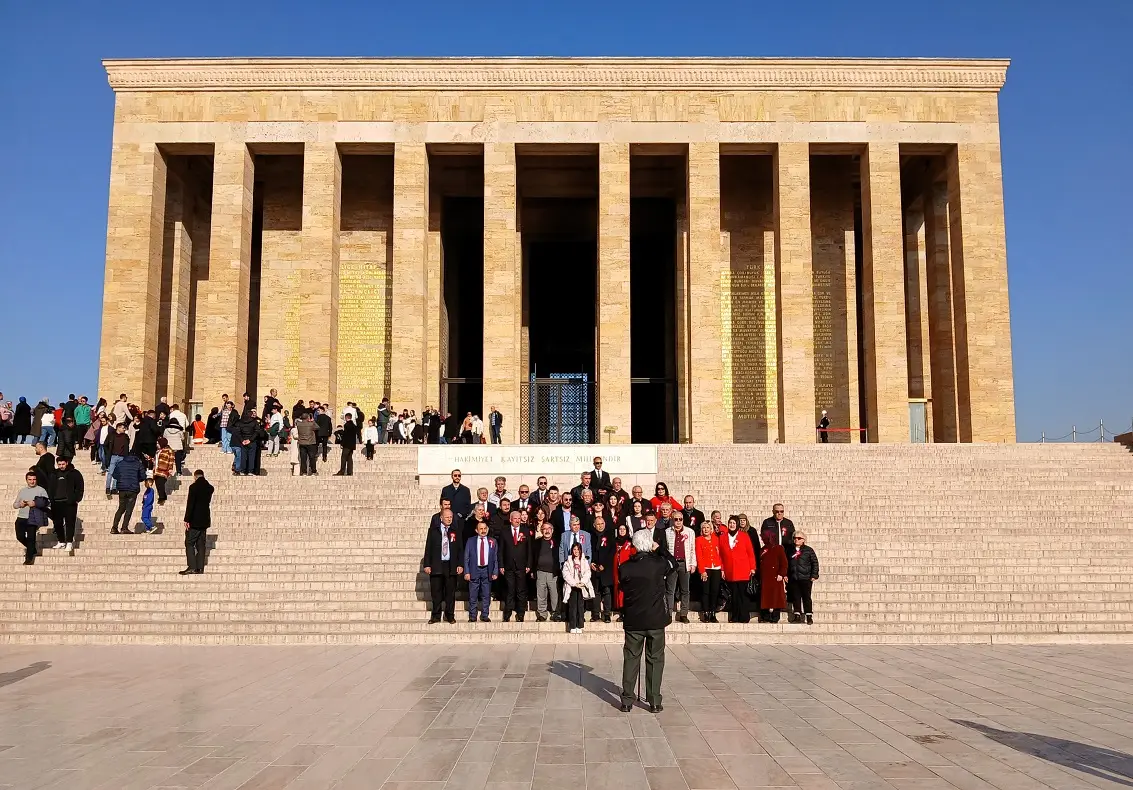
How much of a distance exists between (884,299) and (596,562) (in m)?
16.1

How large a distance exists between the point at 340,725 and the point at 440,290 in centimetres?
2020

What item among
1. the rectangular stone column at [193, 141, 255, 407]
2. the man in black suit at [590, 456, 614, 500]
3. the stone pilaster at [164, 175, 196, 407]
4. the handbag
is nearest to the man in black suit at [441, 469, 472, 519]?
the man in black suit at [590, 456, 614, 500]

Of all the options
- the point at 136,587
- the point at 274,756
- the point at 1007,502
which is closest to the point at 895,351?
the point at 1007,502

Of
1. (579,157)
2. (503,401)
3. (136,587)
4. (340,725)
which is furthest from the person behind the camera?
(579,157)

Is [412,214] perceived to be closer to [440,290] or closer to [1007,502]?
[440,290]

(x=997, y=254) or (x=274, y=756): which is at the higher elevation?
(x=997, y=254)

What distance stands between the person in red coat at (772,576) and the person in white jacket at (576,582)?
217 centimetres

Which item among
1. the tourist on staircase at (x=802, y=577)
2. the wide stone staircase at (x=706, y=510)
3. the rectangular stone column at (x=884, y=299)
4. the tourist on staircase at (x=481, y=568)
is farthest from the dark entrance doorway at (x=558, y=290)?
the tourist on staircase at (x=802, y=577)

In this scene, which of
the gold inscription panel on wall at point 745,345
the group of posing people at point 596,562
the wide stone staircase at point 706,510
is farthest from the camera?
the gold inscription panel on wall at point 745,345

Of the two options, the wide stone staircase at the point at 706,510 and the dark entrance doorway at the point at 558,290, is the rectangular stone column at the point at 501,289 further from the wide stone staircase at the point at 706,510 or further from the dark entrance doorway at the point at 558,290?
the wide stone staircase at the point at 706,510

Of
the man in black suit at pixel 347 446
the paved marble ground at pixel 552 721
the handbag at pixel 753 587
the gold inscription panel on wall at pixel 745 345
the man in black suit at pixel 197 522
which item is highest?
the gold inscription panel on wall at pixel 745 345

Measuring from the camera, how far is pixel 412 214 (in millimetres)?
23312

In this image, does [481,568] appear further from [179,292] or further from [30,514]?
[179,292]

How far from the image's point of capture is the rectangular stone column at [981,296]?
22.4 meters
